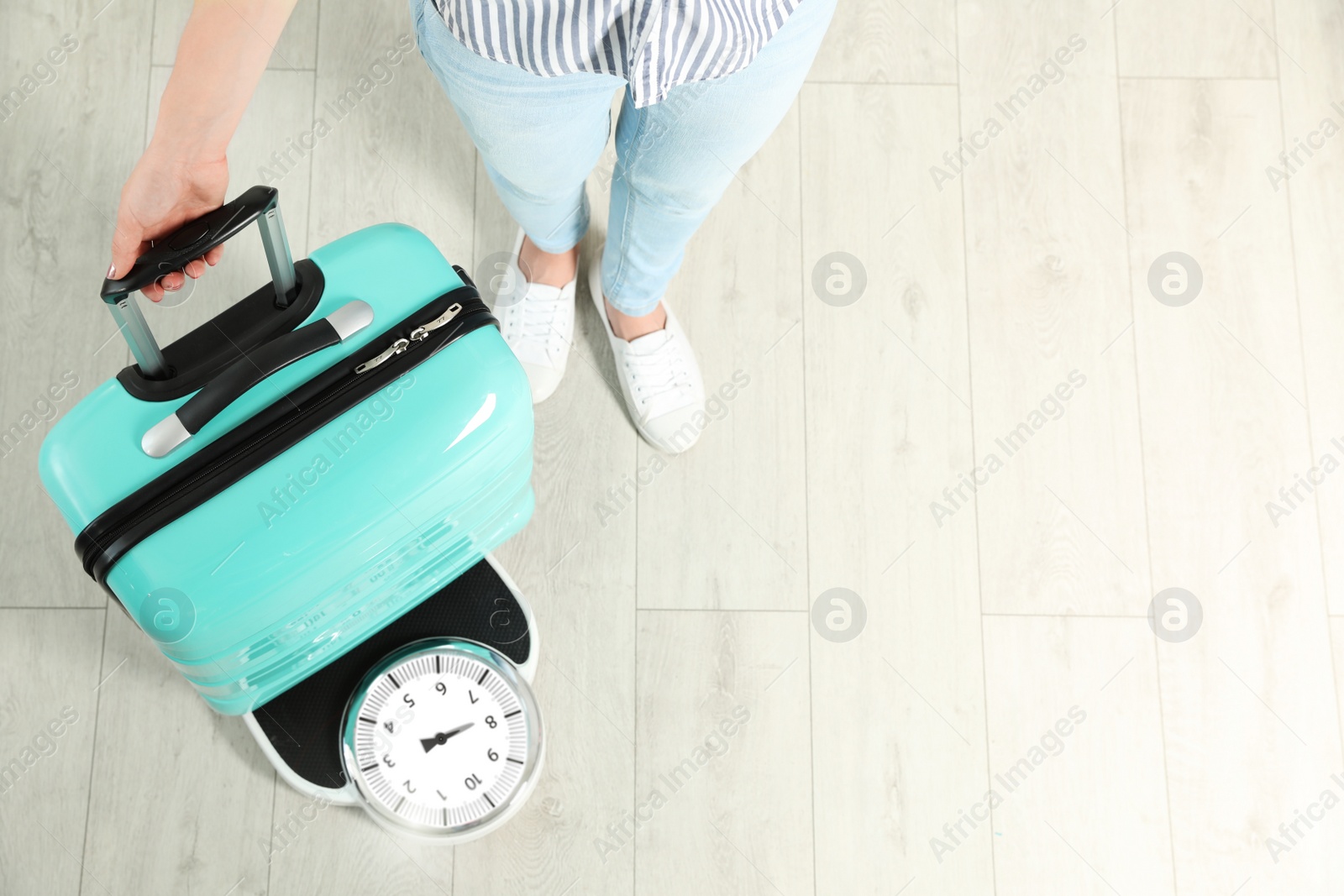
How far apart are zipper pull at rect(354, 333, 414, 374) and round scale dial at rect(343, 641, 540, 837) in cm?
51

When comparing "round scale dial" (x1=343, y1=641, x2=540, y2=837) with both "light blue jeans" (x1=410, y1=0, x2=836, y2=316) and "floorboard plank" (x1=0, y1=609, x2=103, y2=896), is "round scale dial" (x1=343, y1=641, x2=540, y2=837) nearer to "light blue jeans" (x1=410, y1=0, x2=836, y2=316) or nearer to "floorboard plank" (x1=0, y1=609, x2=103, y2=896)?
"floorboard plank" (x1=0, y1=609, x2=103, y2=896)

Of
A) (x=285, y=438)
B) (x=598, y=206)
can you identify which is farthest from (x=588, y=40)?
(x=598, y=206)

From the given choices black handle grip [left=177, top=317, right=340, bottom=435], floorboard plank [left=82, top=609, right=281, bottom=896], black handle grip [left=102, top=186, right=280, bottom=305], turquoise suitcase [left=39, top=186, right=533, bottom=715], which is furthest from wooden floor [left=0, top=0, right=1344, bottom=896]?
black handle grip [left=102, top=186, right=280, bottom=305]

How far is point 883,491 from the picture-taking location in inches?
55.1

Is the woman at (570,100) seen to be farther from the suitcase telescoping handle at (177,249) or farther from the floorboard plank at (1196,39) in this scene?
the floorboard plank at (1196,39)

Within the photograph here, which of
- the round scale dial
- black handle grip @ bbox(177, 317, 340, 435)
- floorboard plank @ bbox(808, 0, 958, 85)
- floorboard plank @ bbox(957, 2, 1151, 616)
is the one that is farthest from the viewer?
floorboard plank @ bbox(808, 0, 958, 85)

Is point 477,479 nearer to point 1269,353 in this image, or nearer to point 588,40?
point 588,40

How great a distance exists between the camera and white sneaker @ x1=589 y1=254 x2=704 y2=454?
135 centimetres

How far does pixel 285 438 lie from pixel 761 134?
0.52 meters

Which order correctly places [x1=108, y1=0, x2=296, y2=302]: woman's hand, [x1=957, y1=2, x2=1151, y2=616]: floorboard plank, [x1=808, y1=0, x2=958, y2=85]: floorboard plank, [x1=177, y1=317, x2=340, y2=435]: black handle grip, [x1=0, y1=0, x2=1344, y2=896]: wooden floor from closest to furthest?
[x1=108, y1=0, x2=296, y2=302]: woman's hand → [x1=177, y1=317, x2=340, y2=435]: black handle grip → [x1=0, y1=0, x2=1344, y2=896]: wooden floor → [x1=957, y1=2, x2=1151, y2=616]: floorboard plank → [x1=808, y1=0, x2=958, y2=85]: floorboard plank

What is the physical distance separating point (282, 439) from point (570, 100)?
388mm

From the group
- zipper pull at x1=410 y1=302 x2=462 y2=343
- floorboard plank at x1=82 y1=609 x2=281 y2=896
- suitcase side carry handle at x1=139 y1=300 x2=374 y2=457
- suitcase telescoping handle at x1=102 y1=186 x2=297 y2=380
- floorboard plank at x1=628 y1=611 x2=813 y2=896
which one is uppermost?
suitcase telescoping handle at x1=102 y1=186 x2=297 y2=380

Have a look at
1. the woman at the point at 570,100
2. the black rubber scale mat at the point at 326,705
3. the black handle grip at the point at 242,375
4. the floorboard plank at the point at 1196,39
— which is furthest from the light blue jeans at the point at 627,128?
the floorboard plank at the point at 1196,39

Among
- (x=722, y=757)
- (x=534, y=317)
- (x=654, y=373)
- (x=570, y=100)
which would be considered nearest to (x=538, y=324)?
(x=534, y=317)
